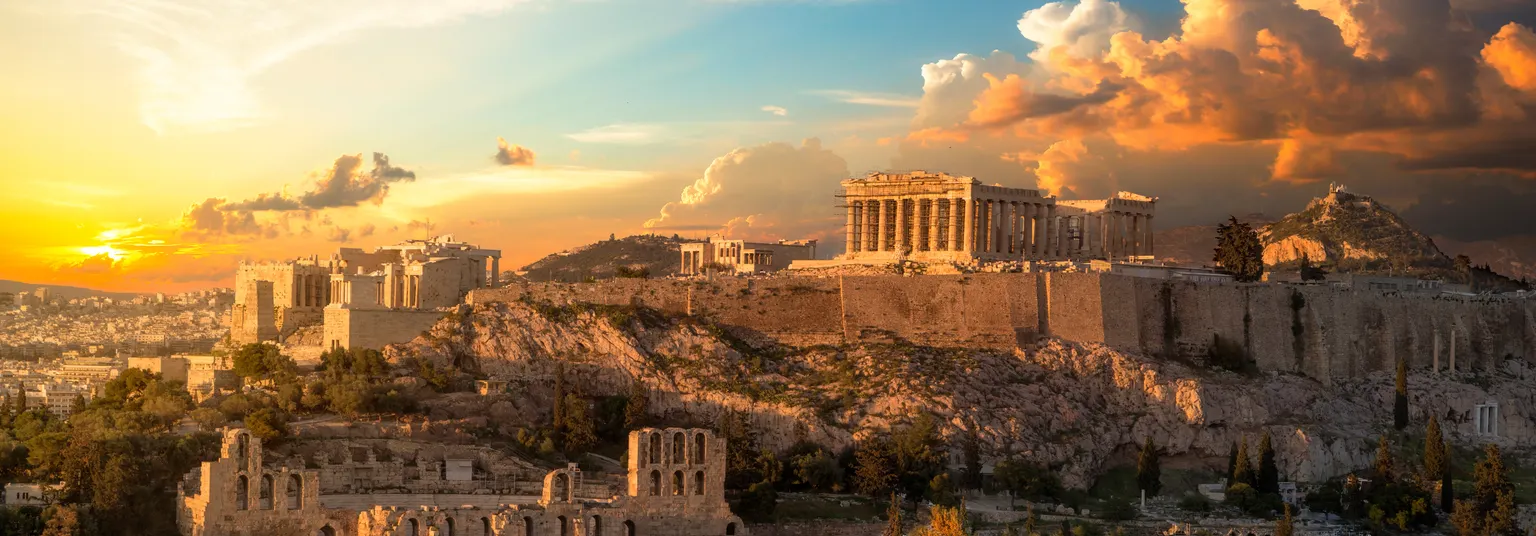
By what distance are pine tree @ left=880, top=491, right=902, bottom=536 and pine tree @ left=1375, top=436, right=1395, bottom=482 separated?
20.7 metres

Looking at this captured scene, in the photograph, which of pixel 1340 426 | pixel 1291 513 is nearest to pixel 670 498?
pixel 1291 513

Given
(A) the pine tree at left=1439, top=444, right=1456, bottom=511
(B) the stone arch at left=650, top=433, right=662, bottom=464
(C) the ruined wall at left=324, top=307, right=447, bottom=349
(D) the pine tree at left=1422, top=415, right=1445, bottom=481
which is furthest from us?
(D) the pine tree at left=1422, top=415, right=1445, bottom=481

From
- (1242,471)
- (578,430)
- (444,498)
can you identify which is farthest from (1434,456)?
(444,498)

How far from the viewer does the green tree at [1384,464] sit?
74.3 m

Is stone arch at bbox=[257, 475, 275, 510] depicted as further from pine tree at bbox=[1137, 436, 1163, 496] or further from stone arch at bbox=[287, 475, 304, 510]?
pine tree at bbox=[1137, 436, 1163, 496]

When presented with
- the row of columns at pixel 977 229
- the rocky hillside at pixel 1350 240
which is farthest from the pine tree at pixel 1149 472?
the rocky hillside at pixel 1350 240

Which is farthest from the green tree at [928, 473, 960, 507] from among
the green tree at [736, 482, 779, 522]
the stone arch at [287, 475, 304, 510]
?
the stone arch at [287, 475, 304, 510]

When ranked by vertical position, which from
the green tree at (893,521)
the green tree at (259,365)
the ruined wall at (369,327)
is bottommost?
the green tree at (893,521)

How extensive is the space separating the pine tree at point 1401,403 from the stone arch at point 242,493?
5067 centimetres

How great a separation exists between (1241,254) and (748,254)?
77.1 ft

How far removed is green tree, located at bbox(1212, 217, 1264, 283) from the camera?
89875 mm

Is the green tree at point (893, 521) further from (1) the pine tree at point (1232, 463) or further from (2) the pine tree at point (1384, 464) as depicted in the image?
(2) the pine tree at point (1384, 464)

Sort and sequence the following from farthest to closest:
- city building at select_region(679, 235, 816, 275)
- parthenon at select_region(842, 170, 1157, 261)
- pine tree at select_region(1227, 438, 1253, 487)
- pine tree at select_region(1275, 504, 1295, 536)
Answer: city building at select_region(679, 235, 816, 275) < parthenon at select_region(842, 170, 1157, 261) < pine tree at select_region(1227, 438, 1253, 487) < pine tree at select_region(1275, 504, 1295, 536)

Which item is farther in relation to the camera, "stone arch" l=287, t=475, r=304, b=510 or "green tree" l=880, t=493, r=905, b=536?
"green tree" l=880, t=493, r=905, b=536
